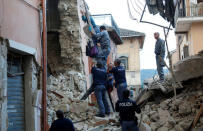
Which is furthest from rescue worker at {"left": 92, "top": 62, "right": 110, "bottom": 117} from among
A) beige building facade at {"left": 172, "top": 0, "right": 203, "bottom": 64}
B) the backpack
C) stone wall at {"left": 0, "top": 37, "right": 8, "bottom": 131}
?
beige building facade at {"left": 172, "top": 0, "right": 203, "bottom": 64}

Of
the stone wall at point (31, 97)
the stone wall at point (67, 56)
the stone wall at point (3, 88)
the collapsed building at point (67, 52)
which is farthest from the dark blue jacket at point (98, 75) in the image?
the stone wall at point (3, 88)

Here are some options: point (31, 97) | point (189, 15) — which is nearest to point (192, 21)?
point (189, 15)

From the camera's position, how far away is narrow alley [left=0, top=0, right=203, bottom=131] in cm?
725

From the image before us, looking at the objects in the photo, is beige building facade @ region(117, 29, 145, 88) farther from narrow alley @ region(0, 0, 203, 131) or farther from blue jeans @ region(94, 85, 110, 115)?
blue jeans @ region(94, 85, 110, 115)

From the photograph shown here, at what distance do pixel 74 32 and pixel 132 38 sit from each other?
19.5m

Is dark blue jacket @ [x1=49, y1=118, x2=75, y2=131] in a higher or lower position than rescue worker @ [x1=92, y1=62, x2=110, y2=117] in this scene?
lower

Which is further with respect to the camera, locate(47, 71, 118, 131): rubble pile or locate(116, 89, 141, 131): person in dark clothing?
locate(47, 71, 118, 131): rubble pile

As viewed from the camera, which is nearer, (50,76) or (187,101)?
(187,101)

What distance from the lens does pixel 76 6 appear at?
12.9 metres

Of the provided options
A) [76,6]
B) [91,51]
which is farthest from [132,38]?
[91,51]

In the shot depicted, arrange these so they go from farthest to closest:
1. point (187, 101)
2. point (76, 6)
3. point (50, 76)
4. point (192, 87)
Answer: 1. point (76, 6)
2. point (50, 76)
3. point (192, 87)
4. point (187, 101)

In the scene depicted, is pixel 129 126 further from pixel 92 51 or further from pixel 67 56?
pixel 67 56

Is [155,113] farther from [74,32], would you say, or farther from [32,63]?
[74,32]

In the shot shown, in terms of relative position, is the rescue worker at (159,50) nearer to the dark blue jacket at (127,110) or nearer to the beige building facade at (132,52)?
the dark blue jacket at (127,110)
